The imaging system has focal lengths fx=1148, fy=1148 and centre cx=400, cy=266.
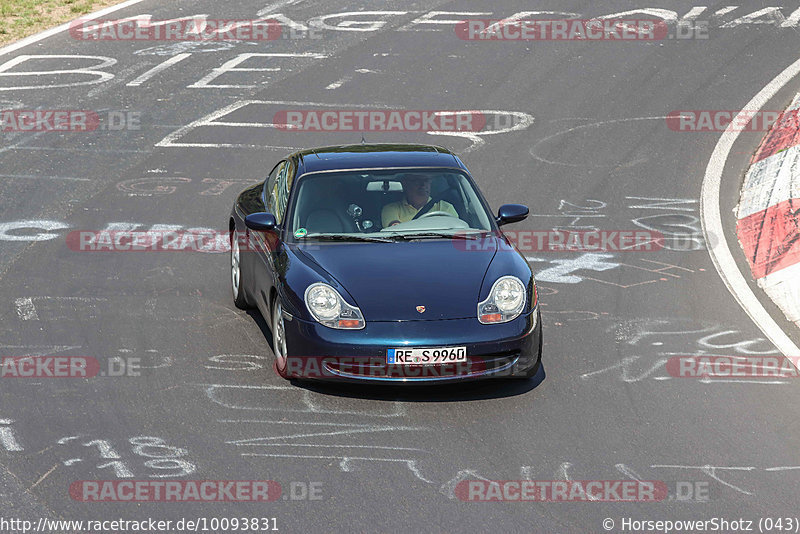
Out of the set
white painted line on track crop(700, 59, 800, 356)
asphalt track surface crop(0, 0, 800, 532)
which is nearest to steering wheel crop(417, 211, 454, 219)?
asphalt track surface crop(0, 0, 800, 532)

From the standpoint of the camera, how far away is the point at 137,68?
1948 cm

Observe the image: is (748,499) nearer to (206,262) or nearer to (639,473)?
(639,473)

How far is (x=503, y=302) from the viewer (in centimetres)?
802

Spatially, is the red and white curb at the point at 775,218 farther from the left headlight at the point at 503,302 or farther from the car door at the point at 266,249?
the car door at the point at 266,249

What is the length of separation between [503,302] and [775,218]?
506 centimetres

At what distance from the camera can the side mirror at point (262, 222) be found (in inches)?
350

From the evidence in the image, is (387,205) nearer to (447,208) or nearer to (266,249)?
(447,208)

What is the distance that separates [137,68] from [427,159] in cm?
1125

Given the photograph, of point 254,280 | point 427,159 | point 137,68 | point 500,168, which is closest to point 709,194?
point 500,168

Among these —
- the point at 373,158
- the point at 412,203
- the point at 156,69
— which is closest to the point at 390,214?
the point at 412,203

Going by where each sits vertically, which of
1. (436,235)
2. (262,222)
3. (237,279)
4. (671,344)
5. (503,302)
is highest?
(262,222)

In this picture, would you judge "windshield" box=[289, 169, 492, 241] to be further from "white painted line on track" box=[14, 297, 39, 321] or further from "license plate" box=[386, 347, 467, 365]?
"white painted line on track" box=[14, 297, 39, 321]

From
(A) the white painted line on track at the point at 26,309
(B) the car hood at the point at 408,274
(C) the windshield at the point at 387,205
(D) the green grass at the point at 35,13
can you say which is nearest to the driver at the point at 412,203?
(C) the windshield at the point at 387,205

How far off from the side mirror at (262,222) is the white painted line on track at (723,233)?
4.05m
